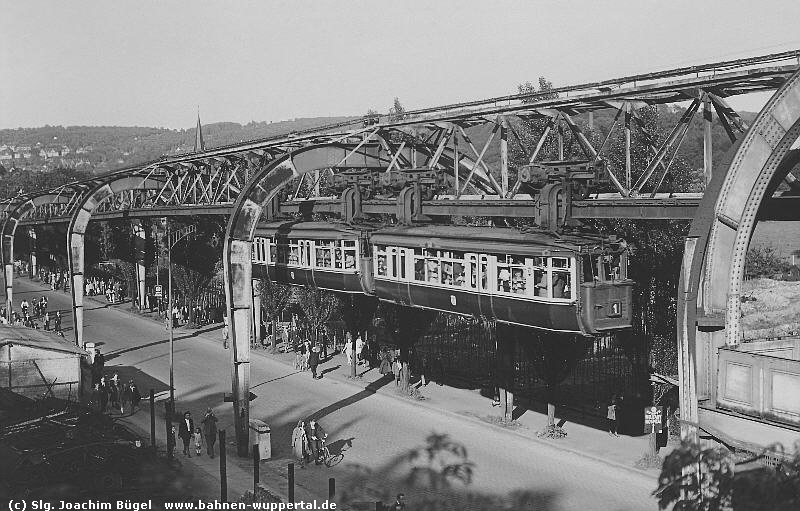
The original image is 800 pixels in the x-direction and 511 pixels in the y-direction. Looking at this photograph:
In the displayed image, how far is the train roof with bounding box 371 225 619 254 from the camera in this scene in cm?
2042

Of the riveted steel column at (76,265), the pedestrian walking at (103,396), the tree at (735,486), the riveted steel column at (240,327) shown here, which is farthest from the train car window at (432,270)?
the riveted steel column at (76,265)

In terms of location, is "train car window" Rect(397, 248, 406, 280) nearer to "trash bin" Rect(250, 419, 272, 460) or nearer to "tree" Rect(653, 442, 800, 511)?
"trash bin" Rect(250, 419, 272, 460)

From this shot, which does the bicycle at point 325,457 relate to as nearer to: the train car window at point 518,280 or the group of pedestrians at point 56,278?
the train car window at point 518,280

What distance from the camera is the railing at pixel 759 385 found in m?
13.4

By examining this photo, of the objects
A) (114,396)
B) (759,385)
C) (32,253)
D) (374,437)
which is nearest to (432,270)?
(374,437)

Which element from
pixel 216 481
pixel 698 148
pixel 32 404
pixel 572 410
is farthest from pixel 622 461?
pixel 698 148

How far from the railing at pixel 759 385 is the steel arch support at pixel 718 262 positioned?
0.39 meters

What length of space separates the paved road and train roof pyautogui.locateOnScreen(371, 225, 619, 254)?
5.56 m

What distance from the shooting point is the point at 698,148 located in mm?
107375

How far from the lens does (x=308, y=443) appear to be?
2428cm

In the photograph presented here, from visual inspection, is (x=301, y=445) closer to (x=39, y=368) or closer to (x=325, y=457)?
(x=325, y=457)

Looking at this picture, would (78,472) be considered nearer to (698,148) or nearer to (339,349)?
(339,349)

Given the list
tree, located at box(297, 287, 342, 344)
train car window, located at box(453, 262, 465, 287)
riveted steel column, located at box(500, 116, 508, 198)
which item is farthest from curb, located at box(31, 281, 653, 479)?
riveted steel column, located at box(500, 116, 508, 198)

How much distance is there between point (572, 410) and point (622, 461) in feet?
18.1
